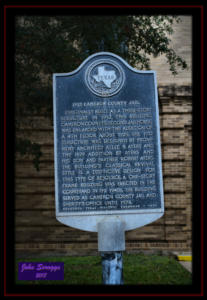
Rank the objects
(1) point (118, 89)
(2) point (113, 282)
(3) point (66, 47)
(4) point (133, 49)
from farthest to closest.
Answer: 1. (4) point (133, 49)
2. (3) point (66, 47)
3. (1) point (118, 89)
4. (2) point (113, 282)

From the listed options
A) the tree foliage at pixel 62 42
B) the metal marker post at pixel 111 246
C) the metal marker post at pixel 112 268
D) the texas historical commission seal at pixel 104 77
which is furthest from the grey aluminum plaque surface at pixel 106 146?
the tree foliage at pixel 62 42

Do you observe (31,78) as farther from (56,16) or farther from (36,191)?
(36,191)

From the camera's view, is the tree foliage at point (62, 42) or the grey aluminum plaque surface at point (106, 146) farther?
the tree foliage at point (62, 42)

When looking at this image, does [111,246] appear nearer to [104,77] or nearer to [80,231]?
[104,77]

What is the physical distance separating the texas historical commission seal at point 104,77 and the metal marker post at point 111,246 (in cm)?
186

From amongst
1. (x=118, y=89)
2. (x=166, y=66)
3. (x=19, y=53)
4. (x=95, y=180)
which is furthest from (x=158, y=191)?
(x=166, y=66)

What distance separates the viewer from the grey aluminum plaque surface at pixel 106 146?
5.08 meters

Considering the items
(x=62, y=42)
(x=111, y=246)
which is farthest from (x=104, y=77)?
(x=111, y=246)

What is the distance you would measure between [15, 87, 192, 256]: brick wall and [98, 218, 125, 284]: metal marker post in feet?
14.1

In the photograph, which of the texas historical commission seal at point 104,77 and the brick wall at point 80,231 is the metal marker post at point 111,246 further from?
the brick wall at point 80,231

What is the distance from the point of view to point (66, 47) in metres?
6.99

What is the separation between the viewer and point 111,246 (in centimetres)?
499

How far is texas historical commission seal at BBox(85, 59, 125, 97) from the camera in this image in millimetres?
5316

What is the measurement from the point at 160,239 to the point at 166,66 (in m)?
4.60
